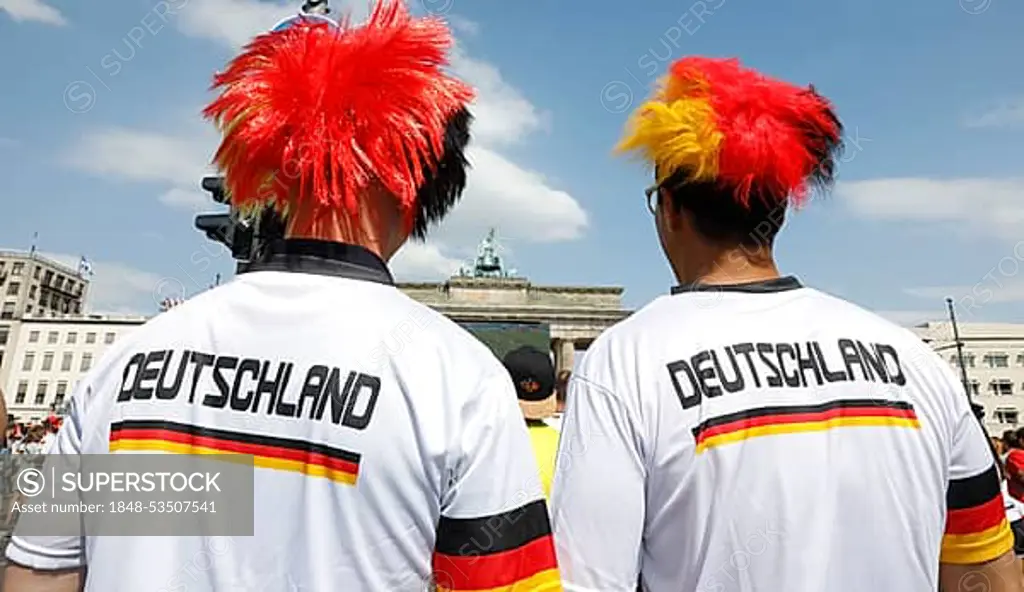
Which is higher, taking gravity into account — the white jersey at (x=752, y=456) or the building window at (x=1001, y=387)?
the building window at (x=1001, y=387)

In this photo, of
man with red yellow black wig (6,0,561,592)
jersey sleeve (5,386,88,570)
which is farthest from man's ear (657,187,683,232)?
jersey sleeve (5,386,88,570)

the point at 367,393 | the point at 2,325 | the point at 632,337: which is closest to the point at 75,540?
the point at 367,393

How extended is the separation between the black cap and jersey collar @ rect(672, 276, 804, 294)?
1771 millimetres

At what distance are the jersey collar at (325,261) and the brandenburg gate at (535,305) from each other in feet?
120

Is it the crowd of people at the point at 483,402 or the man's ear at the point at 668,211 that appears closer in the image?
the crowd of people at the point at 483,402

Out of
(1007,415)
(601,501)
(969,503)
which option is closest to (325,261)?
(601,501)

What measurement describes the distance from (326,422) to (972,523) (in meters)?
1.63

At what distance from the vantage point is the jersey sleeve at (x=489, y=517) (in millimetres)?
Answer: 1311

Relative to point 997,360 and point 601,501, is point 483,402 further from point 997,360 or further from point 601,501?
point 997,360

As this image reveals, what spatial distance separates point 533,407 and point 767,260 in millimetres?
1849

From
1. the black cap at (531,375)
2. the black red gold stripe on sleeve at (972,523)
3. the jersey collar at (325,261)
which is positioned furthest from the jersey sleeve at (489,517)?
the black cap at (531,375)

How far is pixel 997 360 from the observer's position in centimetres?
5678

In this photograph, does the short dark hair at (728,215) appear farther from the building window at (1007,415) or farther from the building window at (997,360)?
the building window at (997,360)

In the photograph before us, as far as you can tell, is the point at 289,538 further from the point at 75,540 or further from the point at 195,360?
the point at 75,540
